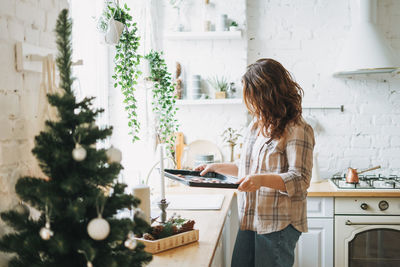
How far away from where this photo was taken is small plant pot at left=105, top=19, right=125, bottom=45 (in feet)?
6.15

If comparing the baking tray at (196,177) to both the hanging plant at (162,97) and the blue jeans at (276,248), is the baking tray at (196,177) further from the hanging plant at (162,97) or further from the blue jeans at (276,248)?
the hanging plant at (162,97)

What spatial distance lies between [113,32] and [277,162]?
3.22 feet

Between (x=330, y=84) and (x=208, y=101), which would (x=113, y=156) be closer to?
(x=208, y=101)

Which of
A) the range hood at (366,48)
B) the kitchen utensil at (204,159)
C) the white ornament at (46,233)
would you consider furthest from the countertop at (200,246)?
the range hood at (366,48)

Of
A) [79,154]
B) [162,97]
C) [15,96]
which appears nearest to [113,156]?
[79,154]

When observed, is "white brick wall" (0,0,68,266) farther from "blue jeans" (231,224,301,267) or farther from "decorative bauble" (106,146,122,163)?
"blue jeans" (231,224,301,267)

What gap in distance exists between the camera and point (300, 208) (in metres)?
1.80

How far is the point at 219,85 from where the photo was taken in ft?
10.3

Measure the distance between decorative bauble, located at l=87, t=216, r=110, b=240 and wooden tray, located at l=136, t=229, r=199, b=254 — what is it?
0.63 m

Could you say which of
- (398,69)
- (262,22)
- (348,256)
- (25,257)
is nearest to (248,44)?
(262,22)

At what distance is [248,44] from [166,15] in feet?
2.38

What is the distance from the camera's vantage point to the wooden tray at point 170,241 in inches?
58.7

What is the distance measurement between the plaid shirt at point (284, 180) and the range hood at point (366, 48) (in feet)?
4.97

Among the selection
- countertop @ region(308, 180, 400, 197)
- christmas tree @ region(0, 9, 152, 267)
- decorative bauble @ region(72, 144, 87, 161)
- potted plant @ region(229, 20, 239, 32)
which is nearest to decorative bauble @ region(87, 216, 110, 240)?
christmas tree @ region(0, 9, 152, 267)
